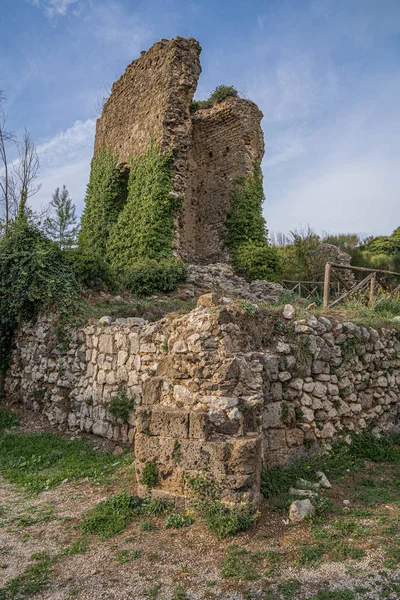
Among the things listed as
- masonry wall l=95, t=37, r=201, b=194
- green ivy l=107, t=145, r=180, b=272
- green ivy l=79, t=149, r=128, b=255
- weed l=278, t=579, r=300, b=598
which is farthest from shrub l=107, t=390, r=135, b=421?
green ivy l=79, t=149, r=128, b=255

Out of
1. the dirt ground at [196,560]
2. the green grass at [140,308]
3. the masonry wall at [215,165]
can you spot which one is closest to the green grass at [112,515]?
the dirt ground at [196,560]

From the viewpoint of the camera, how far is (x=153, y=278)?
10562 mm

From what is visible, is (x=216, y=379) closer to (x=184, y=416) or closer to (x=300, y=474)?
(x=184, y=416)

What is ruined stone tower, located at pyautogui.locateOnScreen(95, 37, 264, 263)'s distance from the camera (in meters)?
12.6

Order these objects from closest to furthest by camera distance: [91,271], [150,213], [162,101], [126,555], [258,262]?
[126,555]
[91,271]
[150,213]
[162,101]
[258,262]

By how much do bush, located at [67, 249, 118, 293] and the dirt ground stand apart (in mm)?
5512

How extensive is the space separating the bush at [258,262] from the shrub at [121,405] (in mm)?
7657

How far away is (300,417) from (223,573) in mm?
2244

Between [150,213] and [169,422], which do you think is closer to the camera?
[169,422]

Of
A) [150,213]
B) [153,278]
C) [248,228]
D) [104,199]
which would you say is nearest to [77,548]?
[153,278]

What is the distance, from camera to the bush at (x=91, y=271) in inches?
356

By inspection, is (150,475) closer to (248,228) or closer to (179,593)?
(179,593)

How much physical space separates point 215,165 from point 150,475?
12877mm

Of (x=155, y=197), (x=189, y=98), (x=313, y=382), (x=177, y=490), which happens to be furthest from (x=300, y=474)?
(x=189, y=98)
